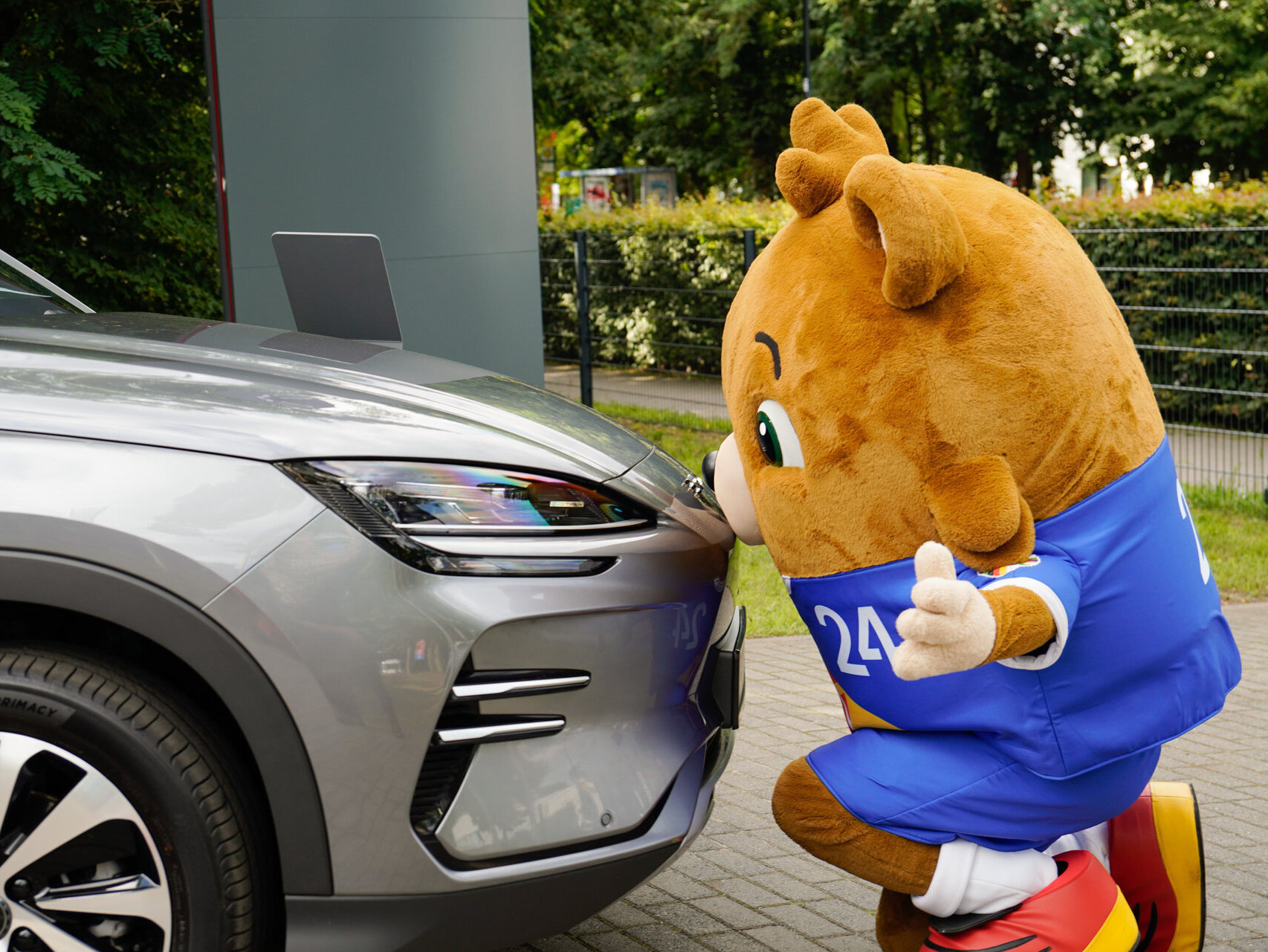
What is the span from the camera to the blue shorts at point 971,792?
2484 millimetres

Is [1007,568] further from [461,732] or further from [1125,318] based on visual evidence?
[1125,318]

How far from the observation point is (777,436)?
8.39 ft

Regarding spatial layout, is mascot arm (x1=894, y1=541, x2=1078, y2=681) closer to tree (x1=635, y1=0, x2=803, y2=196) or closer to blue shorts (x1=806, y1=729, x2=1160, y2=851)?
blue shorts (x1=806, y1=729, x2=1160, y2=851)

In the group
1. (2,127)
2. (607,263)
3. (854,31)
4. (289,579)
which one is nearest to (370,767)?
(289,579)

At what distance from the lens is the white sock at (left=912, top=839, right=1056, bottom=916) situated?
8.28ft

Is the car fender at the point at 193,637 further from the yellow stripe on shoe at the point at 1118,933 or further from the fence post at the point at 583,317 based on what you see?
the fence post at the point at 583,317

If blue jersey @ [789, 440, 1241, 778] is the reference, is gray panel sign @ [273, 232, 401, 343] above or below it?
above

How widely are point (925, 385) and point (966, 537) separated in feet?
0.95

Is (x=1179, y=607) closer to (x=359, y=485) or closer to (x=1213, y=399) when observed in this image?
(x=359, y=485)

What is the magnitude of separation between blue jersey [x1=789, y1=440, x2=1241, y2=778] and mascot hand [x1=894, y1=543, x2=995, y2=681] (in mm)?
145

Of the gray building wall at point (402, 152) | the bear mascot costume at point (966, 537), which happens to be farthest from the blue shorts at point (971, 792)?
the gray building wall at point (402, 152)

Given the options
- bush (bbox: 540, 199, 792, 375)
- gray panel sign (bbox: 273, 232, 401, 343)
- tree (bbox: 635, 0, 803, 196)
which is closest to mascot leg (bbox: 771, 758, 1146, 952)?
gray panel sign (bbox: 273, 232, 401, 343)

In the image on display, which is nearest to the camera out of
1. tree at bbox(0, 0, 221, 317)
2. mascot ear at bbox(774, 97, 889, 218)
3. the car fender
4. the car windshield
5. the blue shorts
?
the car fender

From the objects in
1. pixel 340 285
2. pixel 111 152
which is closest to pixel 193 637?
pixel 340 285
